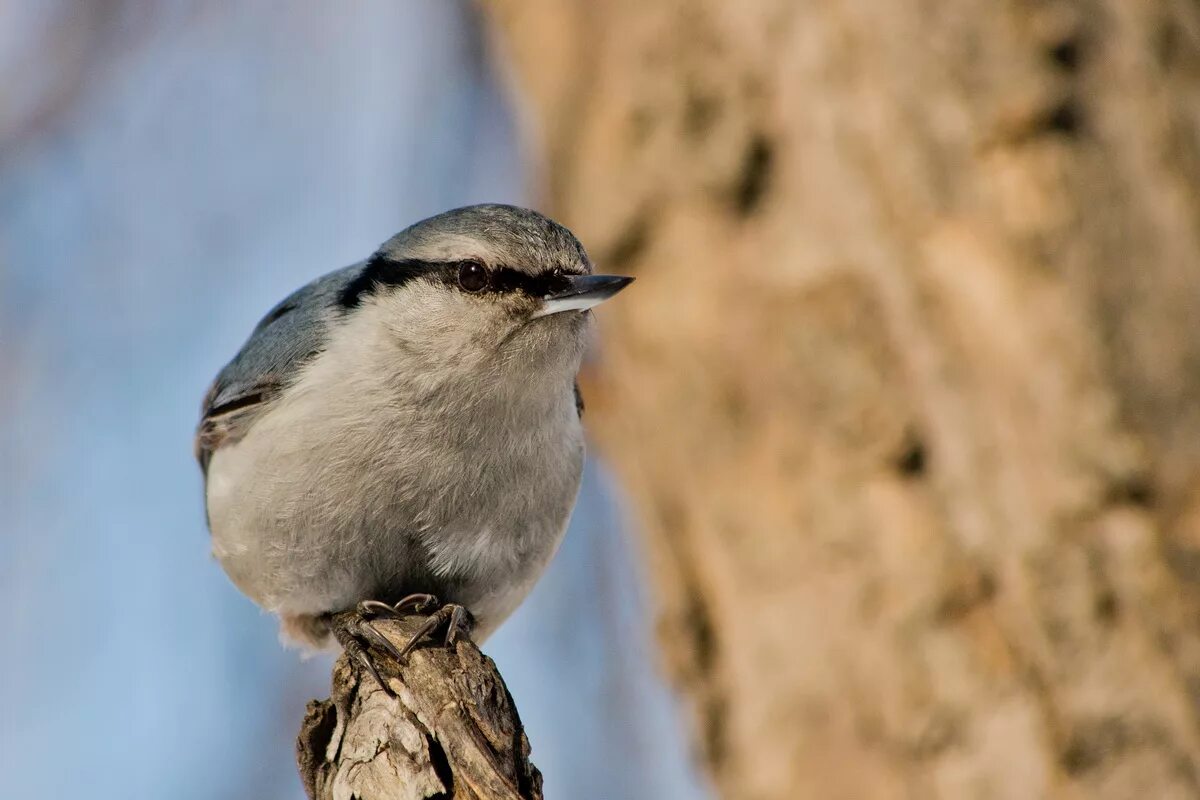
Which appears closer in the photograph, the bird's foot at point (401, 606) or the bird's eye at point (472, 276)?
the bird's foot at point (401, 606)

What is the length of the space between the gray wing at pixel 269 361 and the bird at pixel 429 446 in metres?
0.03

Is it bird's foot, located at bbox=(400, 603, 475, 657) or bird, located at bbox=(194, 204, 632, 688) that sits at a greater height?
bird, located at bbox=(194, 204, 632, 688)

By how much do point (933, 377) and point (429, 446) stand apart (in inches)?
67.9

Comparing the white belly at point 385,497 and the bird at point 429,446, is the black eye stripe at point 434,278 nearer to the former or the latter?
the bird at point 429,446

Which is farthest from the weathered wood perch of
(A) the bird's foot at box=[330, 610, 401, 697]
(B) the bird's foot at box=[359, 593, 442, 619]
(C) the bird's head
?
(C) the bird's head

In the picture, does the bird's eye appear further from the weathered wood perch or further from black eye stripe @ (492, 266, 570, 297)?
the weathered wood perch

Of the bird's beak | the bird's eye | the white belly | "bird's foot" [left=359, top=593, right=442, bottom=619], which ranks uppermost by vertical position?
the bird's eye

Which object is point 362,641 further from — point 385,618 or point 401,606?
point 401,606

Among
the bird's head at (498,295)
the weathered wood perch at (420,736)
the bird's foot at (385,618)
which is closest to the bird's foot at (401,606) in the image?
the bird's foot at (385,618)

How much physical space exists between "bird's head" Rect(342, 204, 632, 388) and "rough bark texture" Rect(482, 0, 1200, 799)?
137cm

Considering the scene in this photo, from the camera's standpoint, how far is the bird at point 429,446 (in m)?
2.59

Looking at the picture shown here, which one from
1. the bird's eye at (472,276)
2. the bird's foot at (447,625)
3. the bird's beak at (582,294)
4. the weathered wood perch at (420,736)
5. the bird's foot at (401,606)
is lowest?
the weathered wood perch at (420,736)

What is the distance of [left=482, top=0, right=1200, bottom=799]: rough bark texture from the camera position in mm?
3547

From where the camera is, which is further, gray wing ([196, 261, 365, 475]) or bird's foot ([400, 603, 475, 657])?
gray wing ([196, 261, 365, 475])
